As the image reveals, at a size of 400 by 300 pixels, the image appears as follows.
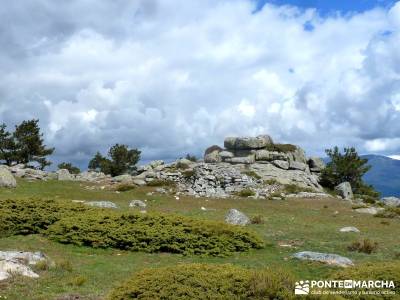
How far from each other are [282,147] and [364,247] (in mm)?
62558

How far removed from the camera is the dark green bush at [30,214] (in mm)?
22516

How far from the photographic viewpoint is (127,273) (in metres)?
15.7

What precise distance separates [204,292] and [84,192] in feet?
131

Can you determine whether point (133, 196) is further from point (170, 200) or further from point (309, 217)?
point (309, 217)

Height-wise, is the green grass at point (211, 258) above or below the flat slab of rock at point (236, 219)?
below

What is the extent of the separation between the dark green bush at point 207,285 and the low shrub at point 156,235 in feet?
31.1

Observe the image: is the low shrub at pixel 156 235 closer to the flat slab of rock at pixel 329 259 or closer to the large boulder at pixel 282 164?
the flat slab of rock at pixel 329 259

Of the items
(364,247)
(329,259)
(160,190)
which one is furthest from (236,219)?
(160,190)

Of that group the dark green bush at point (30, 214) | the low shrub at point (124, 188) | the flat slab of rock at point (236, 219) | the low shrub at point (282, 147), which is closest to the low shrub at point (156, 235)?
the dark green bush at point (30, 214)

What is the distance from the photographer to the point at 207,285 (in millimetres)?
9820

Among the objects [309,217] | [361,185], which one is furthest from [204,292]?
[361,185]

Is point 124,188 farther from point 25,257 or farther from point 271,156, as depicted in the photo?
point 25,257

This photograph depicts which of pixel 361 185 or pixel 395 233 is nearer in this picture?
pixel 395 233

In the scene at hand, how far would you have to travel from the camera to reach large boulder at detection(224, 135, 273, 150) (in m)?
82.1
